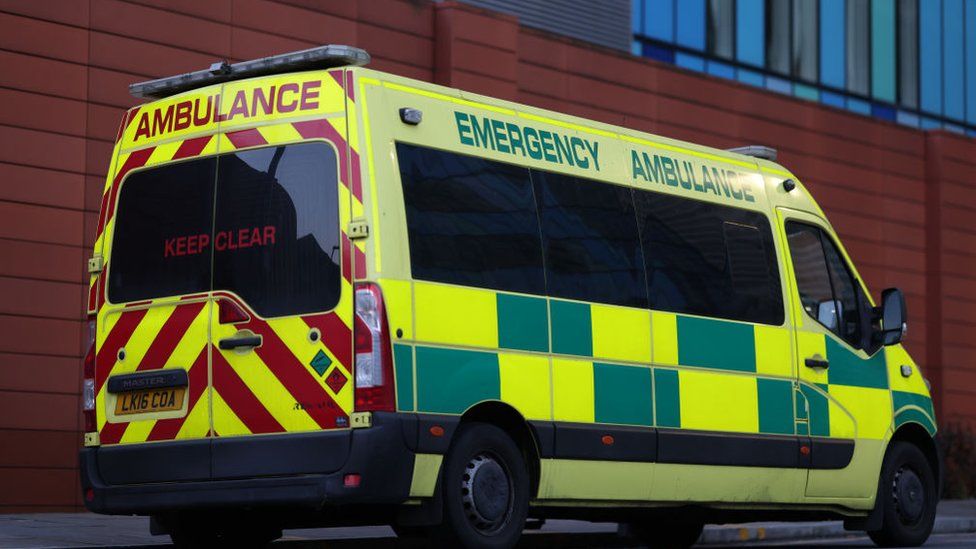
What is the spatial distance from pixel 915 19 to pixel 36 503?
19.5 metres

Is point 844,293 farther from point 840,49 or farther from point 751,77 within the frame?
point 840,49

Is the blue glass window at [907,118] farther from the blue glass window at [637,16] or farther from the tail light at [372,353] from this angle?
the tail light at [372,353]

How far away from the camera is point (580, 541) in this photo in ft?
45.1

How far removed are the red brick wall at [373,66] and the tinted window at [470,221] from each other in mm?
3805

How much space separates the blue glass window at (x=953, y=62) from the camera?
30.9m

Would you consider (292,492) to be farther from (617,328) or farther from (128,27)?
(128,27)

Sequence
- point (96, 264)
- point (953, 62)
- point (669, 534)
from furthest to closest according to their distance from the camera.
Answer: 1. point (953, 62)
2. point (669, 534)
3. point (96, 264)

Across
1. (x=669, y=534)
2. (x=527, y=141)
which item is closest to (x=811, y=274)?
(x=669, y=534)

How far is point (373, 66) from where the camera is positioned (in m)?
19.2

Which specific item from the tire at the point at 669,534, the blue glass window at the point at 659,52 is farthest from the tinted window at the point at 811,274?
the blue glass window at the point at 659,52

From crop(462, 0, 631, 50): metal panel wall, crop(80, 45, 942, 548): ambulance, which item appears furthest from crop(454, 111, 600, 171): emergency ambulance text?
crop(462, 0, 631, 50): metal panel wall

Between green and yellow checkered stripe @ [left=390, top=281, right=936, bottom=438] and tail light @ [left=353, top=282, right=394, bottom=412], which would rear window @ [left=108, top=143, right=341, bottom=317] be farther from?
green and yellow checkered stripe @ [left=390, top=281, right=936, bottom=438]

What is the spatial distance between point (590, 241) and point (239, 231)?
2.24m

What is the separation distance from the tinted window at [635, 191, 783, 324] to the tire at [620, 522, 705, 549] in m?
2.35
